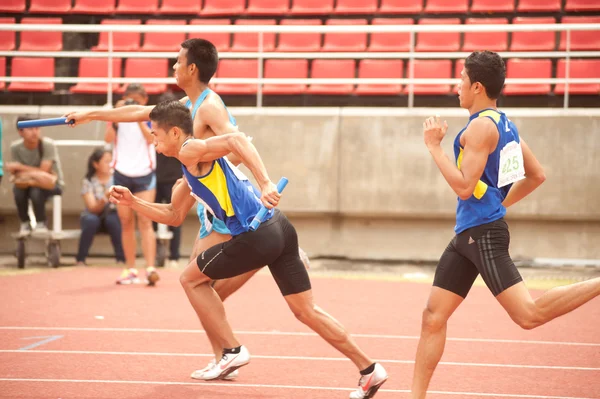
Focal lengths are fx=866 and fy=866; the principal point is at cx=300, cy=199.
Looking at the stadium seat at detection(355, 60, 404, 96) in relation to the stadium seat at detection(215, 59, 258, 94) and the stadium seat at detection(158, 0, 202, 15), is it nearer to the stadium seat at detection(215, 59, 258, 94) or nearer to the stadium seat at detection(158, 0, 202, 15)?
the stadium seat at detection(215, 59, 258, 94)

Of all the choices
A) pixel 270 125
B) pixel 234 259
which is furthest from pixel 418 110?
pixel 234 259

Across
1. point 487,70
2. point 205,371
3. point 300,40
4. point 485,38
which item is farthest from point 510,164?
point 300,40

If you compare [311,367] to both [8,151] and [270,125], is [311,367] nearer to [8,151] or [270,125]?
[270,125]

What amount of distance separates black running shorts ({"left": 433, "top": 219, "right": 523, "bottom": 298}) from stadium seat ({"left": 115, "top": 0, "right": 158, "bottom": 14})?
11.6 m

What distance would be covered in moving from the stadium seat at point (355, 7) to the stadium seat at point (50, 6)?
191 inches

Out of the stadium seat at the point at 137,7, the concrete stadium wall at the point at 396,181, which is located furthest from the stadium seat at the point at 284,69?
the stadium seat at the point at 137,7

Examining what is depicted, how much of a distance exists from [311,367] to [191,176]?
1.86 meters

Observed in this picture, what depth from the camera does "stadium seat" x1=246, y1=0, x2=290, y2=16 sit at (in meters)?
14.8

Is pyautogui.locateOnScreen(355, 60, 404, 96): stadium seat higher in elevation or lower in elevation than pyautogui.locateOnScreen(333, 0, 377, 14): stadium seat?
lower

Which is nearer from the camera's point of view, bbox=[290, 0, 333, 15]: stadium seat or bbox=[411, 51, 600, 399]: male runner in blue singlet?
bbox=[411, 51, 600, 399]: male runner in blue singlet

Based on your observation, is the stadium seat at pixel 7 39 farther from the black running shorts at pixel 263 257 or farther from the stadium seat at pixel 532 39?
the black running shorts at pixel 263 257

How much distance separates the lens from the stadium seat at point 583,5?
1398 centimetres

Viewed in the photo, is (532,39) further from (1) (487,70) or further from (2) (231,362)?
(2) (231,362)

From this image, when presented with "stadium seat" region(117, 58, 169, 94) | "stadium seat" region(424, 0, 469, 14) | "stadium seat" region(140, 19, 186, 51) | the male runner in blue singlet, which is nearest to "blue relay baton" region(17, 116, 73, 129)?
the male runner in blue singlet
